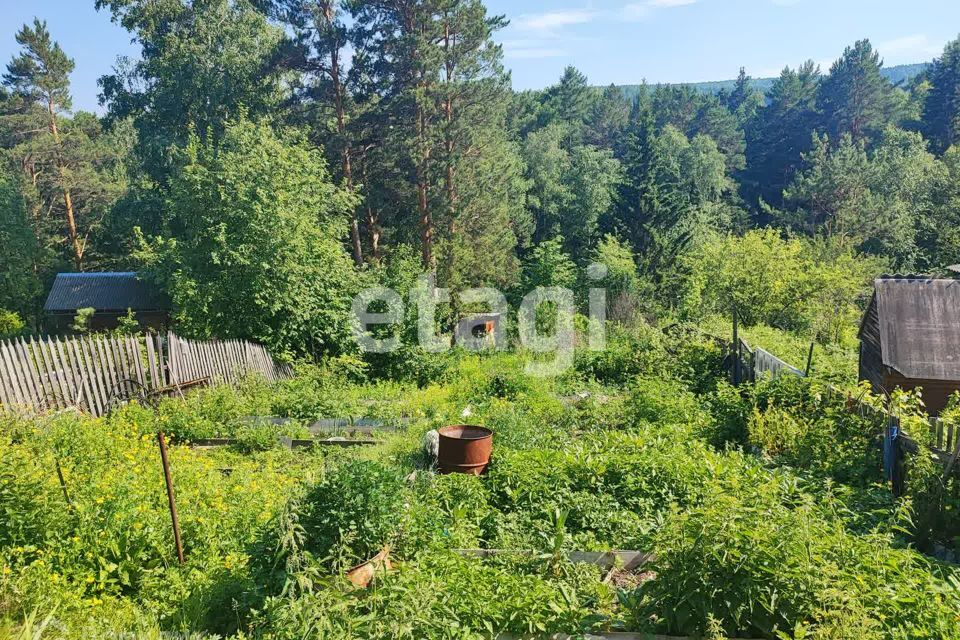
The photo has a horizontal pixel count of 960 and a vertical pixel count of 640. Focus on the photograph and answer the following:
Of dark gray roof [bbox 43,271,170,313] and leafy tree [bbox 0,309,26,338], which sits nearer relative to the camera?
dark gray roof [bbox 43,271,170,313]

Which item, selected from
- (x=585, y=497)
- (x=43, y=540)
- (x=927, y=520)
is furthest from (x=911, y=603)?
(x=43, y=540)

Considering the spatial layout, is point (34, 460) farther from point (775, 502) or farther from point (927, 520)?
point (927, 520)

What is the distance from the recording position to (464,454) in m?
6.82

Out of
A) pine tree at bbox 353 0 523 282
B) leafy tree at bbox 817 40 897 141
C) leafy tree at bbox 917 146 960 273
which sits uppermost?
leafy tree at bbox 817 40 897 141

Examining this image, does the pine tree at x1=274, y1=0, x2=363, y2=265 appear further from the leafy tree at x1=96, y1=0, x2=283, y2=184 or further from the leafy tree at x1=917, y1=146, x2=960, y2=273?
the leafy tree at x1=917, y1=146, x2=960, y2=273

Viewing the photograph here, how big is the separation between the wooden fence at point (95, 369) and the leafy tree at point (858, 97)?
50.0 m

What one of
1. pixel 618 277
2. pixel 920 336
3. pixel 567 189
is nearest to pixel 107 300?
pixel 618 277

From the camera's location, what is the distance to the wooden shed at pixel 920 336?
9609mm

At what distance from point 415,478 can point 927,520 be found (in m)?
4.72

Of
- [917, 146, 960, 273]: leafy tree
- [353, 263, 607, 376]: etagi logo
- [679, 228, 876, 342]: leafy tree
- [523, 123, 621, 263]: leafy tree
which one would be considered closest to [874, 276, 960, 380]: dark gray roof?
[353, 263, 607, 376]: etagi logo

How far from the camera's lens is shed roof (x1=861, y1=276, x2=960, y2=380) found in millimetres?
9609

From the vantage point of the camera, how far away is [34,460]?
511 cm

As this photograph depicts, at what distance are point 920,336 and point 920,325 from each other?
8.1 inches

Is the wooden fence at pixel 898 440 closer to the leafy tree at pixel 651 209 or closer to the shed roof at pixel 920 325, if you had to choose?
the shed roof at pixel 920 325
